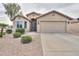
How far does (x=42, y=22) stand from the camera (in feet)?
44.5

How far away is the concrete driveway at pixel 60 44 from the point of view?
26.8 feet

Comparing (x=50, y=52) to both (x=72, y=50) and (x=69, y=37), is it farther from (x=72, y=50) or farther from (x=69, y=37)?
(x=69, y=37)

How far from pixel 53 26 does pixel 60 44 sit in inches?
117

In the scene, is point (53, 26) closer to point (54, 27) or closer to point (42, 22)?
point (54, 27)

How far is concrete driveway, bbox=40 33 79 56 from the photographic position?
26.8 feet

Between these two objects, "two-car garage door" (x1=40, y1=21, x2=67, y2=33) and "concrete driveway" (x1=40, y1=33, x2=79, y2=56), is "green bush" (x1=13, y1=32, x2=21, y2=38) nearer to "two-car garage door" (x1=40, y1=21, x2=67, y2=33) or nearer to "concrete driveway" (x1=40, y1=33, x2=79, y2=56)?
"concrete driveway" (x1=40, y1=33, x2=79, y2=56)

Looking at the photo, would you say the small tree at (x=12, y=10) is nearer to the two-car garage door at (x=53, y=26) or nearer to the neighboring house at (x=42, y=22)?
the neighboring house at (x=42, y=22)

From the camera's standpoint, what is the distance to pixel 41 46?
30.1 ft

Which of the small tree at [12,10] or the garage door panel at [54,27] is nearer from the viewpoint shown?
the small tree at [12,10]

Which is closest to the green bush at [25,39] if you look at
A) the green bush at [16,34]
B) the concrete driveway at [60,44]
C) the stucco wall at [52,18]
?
the green bush at [16,34]

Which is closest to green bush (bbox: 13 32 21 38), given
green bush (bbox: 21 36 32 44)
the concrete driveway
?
green bush (bbox: 21 36 32 44)

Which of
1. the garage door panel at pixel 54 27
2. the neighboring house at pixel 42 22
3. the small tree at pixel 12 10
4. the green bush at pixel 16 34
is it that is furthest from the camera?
the garage door panel at pixel 54 27

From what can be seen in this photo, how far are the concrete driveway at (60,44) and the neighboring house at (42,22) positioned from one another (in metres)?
1.01

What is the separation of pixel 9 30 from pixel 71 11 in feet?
12.1
